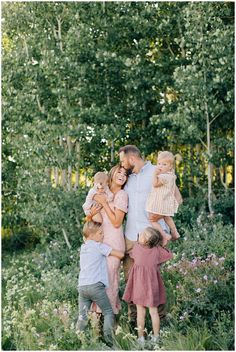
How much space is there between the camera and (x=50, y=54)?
31.8 feet

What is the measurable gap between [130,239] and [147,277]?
1.51 ft

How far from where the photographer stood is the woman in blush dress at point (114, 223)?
5.56 meters

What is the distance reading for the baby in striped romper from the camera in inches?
215

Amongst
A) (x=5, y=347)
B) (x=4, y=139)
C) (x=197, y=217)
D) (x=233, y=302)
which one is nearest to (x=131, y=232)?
(x=233, y=302)

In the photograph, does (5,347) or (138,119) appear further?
(138,119)

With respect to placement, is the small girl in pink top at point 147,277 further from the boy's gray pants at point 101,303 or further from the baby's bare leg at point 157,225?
the boy's gray pants at point 101,303

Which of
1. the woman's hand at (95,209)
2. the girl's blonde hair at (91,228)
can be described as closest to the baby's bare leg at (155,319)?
the girl's blonde hair at (91,228)

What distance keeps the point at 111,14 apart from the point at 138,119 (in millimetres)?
1775

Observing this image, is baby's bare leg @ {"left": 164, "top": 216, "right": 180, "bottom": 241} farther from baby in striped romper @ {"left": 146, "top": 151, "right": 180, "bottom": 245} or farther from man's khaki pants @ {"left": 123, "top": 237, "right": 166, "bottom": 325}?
man's khaki pants @ {"left": 123, "top": 237, "right": 166, "bottom": 325}

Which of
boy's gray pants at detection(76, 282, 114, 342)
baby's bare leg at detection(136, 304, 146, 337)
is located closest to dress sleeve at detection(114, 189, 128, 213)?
boy's gray pants at detection(76, 282, 114, 342)

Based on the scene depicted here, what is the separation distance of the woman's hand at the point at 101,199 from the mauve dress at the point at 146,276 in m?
0.49

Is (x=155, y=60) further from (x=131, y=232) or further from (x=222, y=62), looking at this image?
(x=131, y=232)

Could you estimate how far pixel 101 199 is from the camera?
5574 mm

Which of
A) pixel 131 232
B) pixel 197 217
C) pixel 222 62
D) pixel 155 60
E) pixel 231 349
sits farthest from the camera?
pixel 155 60
